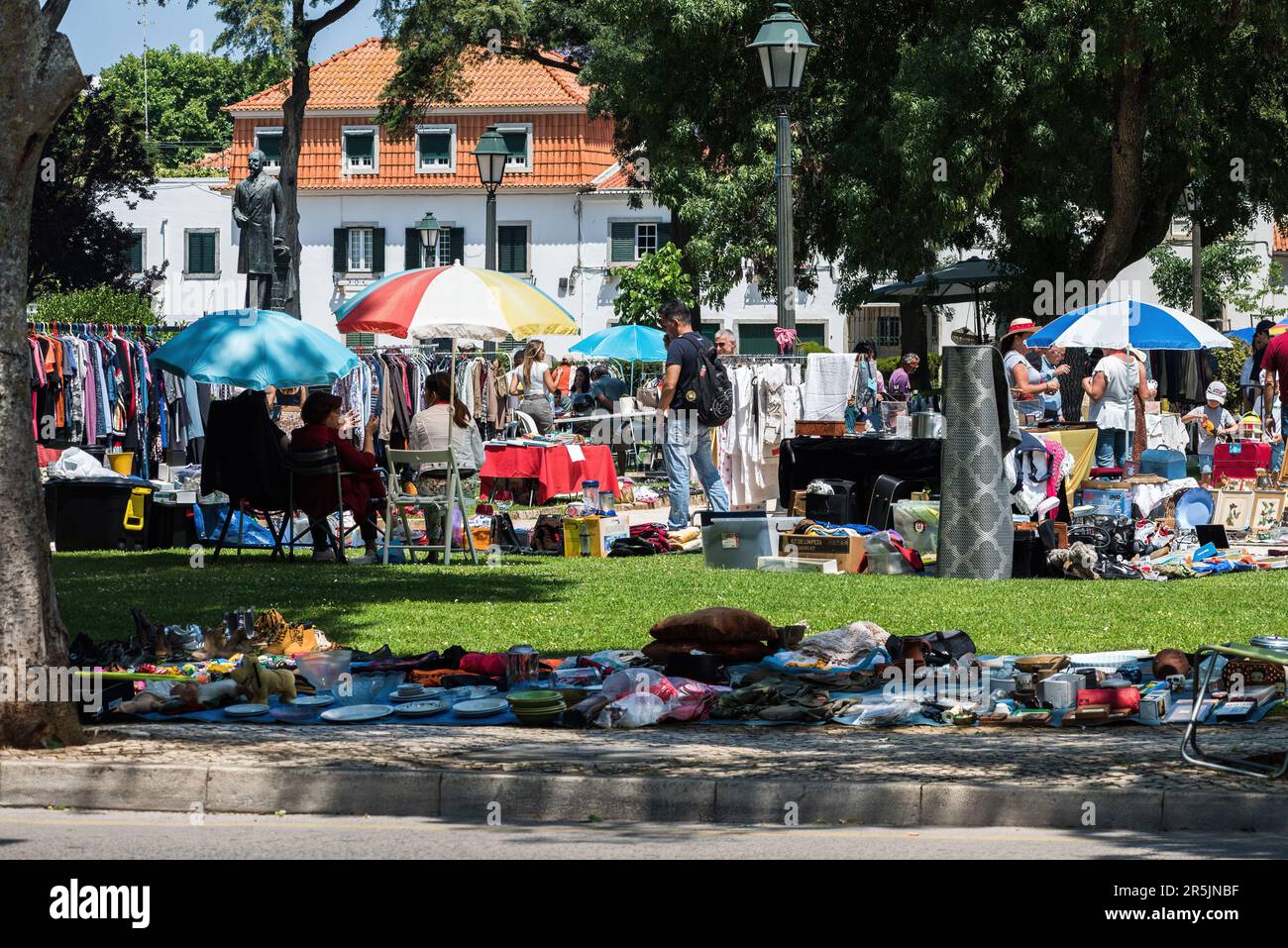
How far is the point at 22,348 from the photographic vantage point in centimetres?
855

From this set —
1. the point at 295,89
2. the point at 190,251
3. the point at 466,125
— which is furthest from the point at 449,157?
the point at 295,89

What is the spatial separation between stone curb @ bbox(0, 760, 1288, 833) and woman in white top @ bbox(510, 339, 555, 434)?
1930 centimetres

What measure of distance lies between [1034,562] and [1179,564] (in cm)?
Answer: 122

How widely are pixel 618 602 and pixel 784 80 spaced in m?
9.30

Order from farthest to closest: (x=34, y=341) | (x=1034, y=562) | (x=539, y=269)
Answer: (x=539, y=269) → (x=34, y=341) → (x=1034, y=562)

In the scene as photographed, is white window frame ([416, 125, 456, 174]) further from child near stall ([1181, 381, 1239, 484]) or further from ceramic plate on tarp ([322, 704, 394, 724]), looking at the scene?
ceramic plate on tarp ([322, 704, 394, 724])

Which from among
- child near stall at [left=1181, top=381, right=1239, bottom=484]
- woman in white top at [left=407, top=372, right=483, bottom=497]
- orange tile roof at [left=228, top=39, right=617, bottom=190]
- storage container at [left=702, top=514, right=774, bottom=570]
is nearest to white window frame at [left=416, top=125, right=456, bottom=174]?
orange tile roof at [left=228, top=39, right=617, bottom=190]

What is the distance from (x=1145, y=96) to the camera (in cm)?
2906

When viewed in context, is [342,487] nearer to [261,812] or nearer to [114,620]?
[114,620]

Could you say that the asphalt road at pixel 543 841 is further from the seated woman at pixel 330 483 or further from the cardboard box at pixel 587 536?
A: the cardboard box at pixel 587 536

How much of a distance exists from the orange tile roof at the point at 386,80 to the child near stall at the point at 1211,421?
40.2m

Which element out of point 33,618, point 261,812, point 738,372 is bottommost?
point 261,812

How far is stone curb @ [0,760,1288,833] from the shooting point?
7.04 metres
